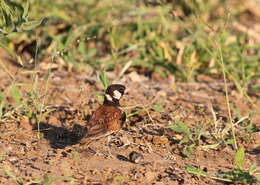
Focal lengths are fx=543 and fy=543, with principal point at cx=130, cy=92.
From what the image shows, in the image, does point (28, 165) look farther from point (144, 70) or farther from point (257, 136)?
point (144, 70)

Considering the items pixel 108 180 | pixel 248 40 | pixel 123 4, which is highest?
pixel 123 4

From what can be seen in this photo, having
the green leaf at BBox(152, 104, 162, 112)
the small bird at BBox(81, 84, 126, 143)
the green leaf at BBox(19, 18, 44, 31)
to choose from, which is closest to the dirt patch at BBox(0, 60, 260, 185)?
the green leaf at BBox(152, 104, 162, 112)

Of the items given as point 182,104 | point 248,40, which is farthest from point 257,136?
point 248,40

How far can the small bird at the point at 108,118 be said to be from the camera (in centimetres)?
494

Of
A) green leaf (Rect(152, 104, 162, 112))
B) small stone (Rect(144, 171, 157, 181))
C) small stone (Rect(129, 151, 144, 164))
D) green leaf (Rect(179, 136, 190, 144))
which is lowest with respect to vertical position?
small stone (Rect(144, 171, 157, 181))

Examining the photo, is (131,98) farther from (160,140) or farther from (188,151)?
(188,151)

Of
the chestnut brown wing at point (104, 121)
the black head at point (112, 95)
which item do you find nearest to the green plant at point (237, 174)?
the chestnut brown wing at point (104, 121)

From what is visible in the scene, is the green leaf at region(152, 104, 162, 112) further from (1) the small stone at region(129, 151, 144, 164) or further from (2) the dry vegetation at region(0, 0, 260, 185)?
(1) the small stone at region(129, 151, 144, 164)

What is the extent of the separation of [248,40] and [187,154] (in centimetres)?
360

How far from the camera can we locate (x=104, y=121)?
5.05 metres

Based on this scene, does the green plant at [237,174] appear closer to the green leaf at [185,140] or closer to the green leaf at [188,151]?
the green leaf at [188,151]

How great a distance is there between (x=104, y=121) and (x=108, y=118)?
0.17 ft

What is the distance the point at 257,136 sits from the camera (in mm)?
5441

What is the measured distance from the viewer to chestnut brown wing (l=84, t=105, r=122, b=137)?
4.94 metres
